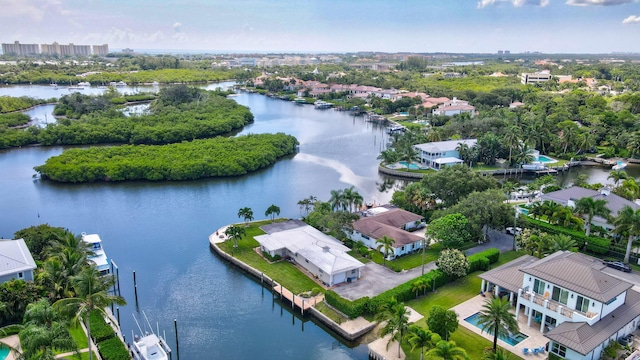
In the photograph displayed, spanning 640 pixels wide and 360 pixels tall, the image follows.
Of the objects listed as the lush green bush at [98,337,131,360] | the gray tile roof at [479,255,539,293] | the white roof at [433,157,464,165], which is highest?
the white roof at [433,157,464,165]

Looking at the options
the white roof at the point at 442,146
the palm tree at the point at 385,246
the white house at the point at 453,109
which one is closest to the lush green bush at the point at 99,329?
Result: the palm tree at the point at 385,246

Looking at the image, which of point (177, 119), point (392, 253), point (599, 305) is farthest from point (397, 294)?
point (177, 119)

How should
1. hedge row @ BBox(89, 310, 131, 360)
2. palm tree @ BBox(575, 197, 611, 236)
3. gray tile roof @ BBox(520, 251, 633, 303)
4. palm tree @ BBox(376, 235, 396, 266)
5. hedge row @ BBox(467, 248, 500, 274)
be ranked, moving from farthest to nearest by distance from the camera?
palm tree @ BBox(575, 197, 611, 236), palm tree @ BBox(376, 235, 396, 266), hedge row @ BBox(467, 248, 500, 274), gray tile roof @ BBox(520, 251, 633, 303), hedge row @ BBox(89, 310, 131, 360)

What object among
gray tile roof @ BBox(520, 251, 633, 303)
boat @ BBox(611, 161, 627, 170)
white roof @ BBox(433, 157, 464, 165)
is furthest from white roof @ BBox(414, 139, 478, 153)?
gray tile roof @ BBox(520, 251, 633, 303)

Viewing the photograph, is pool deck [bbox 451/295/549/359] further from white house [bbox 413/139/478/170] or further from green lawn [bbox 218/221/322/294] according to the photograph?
white house [bbox 413/139/478/170]

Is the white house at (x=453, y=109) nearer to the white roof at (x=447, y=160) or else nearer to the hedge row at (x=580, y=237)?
the white roof at (x=447, y=160)

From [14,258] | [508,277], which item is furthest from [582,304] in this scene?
[14,258]
